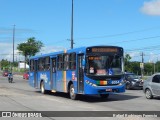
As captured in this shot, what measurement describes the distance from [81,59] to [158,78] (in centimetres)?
437

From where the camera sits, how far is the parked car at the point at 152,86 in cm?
2158

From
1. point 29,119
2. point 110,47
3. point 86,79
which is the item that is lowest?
point 29,119

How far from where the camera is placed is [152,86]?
2202 centimetres

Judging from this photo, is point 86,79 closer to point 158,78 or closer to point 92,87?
point 92,87

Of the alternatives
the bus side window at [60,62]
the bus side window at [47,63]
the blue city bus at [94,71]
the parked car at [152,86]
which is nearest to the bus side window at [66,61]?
the blue city bus at [94,71]

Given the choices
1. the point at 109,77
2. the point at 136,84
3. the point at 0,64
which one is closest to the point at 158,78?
the point at 109,77

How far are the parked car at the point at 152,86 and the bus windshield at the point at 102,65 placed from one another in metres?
2.14

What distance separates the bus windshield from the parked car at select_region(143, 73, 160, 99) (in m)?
2.14

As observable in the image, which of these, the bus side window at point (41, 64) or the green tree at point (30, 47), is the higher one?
the green tree at point (30, 47)

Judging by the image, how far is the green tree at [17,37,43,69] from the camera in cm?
10481

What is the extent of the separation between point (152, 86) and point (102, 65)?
3.27m

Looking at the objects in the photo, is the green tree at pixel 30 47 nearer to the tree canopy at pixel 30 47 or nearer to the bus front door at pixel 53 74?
the tree canopy at pixel 30 47

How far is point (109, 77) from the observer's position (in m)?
21.0

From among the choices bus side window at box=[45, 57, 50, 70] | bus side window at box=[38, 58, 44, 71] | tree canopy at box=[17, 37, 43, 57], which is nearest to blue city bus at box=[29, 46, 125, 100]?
bus side window at box=[45, 57, 50, 70]
